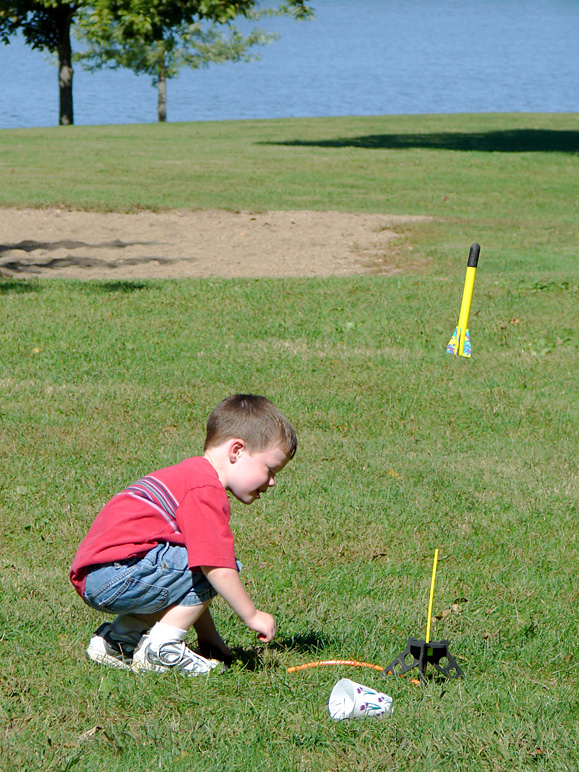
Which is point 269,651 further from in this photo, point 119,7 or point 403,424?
point 119,7

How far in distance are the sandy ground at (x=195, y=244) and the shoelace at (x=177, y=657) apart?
7738mm

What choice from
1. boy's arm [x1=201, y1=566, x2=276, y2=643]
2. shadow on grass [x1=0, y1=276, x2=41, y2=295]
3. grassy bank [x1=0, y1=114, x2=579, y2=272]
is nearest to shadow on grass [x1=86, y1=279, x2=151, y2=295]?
shadow on grass [x1=0, y1=276, x2=41, y2=295]

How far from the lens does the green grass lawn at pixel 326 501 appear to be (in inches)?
118

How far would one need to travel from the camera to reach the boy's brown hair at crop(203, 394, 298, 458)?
10.3 ft

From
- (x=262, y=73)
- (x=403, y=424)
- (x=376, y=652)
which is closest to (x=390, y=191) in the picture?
(x=403, y=424)

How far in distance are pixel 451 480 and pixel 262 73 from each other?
316 ft

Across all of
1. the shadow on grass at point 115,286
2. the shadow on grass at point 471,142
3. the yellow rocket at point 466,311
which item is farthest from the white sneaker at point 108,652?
the shadow on grass at point 471,142

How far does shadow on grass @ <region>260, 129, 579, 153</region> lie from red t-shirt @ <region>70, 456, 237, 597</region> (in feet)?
78.0

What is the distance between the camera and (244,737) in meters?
2.96

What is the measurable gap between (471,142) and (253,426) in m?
26.9

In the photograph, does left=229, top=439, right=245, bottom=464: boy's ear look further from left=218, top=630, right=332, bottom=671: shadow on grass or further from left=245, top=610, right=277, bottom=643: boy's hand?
left=218, top=630, right=332, bottom=671: shadow on grass

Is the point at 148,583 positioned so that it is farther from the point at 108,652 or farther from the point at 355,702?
the point at 355,702

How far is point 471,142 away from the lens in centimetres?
2845

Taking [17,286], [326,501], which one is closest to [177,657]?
[326,501]
